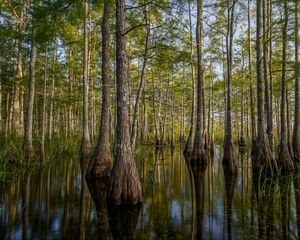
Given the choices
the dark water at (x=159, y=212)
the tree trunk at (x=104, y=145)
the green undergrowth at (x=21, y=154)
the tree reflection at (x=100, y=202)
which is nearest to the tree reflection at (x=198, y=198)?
the dark water at (x=159, y=212)

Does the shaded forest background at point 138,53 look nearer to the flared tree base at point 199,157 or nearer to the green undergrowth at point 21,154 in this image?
the green undergrowth at point 21,154

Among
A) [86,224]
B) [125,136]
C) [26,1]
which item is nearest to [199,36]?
[26,1]

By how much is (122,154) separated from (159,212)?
1598 mm

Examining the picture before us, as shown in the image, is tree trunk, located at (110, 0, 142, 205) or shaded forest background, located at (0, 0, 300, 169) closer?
tree trunk, located at (110, 0, 142, 205)

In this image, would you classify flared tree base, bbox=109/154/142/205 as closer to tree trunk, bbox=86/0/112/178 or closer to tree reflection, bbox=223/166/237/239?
tree reflection, bbox=223/166/237/239

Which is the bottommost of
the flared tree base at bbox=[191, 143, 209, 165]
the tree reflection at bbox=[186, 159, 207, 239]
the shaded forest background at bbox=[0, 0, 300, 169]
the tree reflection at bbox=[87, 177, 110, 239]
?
the tree reflection at bbox=[186, 159, 207, 239]

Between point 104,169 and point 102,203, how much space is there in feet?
9.02

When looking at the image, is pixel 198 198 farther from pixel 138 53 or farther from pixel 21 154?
pixel 138 53

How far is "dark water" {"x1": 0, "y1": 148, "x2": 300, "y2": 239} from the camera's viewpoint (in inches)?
160

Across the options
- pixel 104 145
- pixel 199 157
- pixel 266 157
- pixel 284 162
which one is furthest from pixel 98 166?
pixel 284 162

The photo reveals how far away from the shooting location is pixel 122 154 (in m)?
5.46

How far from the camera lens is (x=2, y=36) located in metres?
12.4

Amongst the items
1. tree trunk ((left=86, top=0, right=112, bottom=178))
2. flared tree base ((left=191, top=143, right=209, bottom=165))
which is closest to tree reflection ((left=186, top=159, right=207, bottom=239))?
flared tree base ((left=191, top=143, right=209, bottom=165))

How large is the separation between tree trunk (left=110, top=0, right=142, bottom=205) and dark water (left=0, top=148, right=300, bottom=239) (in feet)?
1.28
